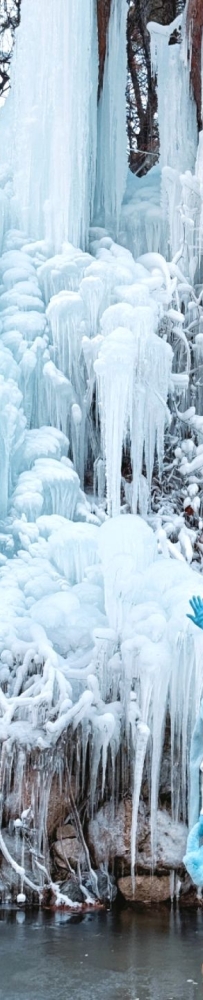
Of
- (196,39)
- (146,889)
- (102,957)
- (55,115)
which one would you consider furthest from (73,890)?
(196,39)

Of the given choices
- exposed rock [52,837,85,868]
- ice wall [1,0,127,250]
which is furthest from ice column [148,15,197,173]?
exposed rock [52,837,85,868]

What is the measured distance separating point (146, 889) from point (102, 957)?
1.48m

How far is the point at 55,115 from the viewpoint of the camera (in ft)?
30.0

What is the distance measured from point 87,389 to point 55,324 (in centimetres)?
54

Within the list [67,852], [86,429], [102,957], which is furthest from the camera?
[86,429]

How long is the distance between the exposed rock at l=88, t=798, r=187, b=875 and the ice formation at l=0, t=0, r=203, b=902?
5.3 inches

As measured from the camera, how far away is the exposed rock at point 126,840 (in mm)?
7027

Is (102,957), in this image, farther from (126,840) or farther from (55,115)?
(55,115)

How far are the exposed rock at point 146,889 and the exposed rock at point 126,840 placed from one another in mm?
55

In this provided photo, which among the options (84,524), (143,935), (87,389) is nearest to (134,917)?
(143,935)

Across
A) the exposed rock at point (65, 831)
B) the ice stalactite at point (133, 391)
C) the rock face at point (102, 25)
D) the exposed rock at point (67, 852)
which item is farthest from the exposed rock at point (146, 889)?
the rock face at point (102, 25)

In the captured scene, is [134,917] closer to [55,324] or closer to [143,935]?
[143,935]

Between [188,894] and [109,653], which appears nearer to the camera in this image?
[109,653]

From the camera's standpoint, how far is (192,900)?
701 cm
